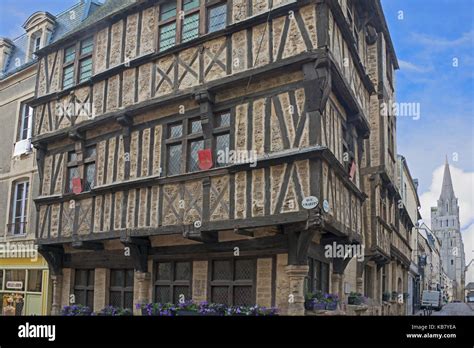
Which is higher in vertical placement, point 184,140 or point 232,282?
point 184,140

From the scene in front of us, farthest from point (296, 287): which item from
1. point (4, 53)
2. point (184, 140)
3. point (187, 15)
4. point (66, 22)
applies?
point (4, 53)

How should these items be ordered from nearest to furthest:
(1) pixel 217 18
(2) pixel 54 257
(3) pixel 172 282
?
1. (1) pixel 217 18
2. (3) pixel 172 282
3. (2) pixel 54 257

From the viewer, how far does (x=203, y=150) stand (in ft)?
21.8

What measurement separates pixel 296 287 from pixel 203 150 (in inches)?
82.1

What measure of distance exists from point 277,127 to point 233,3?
1.88m

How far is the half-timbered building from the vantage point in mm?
6016

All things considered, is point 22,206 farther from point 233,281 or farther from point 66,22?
point 233,281

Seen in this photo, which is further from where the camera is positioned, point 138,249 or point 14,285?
point 14,285

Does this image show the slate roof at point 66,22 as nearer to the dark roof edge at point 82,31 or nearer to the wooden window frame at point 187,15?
the dark roof edge at point 82,31

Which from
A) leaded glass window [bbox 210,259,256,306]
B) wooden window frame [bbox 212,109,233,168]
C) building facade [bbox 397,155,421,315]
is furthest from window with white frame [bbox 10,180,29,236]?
building facade [bbox 397,155,421,315]

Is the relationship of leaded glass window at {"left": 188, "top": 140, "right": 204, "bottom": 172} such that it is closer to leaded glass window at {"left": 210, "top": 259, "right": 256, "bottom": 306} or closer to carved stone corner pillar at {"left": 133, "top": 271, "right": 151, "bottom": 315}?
leaded glass window at {"left": 210, "top": 259, "right": 256, "bottom": 306}

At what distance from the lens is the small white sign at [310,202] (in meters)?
5.61

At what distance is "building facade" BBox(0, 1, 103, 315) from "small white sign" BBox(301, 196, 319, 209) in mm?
5259
